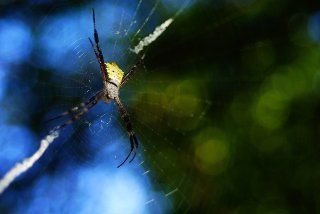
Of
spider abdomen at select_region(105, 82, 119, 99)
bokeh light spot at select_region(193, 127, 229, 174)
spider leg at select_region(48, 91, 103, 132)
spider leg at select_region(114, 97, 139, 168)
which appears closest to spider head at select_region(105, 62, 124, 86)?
spider abdomen at select_region(105, 82, 119, 99)

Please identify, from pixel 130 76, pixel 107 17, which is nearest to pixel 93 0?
pixel 107 17

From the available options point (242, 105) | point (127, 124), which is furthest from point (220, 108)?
point (127, 124)

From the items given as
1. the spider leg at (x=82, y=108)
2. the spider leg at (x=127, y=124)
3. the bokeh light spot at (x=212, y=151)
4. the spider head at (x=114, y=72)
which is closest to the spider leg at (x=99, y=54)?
the spider head at (x=114, y=72)

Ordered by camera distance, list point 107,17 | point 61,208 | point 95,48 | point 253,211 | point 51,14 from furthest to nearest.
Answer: point 51,14 < point 61,208 < point 253,211 < point 107,17 < point 95,48

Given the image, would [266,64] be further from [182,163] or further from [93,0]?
[93,0]

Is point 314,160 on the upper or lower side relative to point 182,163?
lower

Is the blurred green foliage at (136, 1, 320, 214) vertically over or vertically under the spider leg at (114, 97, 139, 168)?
under

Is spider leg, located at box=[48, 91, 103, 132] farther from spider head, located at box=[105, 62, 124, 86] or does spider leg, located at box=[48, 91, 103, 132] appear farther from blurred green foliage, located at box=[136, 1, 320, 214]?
blurred green foliage, located at box=[136, 1, 320, 214]

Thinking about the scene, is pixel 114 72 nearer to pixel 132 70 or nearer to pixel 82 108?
pixel 132 70
